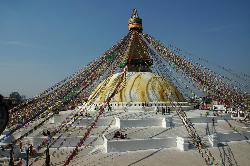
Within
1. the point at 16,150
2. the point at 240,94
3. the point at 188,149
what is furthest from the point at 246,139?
the point at 16,150

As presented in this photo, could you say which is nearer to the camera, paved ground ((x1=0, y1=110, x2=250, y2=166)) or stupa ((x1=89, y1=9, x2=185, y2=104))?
paved ground ((x1=0, y1=110, x2=250, y2=166))

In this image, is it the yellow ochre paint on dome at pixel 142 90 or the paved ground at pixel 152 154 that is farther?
the yellow ochre paint on dome at pixel 142 90

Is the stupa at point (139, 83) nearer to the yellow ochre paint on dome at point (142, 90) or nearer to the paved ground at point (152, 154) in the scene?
the yellow ochre paint on dome at point (142, 90)

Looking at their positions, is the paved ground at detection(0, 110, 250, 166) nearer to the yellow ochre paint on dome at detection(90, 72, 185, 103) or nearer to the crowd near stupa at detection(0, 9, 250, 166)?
the crowd near stupa at detection(0, 9, 250, 166)

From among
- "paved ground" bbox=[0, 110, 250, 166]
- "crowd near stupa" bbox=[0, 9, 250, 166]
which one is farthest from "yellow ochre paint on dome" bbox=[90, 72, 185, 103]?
"paved ground" bbox=[0, 110, 250, 166]

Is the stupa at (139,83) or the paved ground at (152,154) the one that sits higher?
the stupa at (139,83)

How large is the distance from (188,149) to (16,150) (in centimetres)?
682

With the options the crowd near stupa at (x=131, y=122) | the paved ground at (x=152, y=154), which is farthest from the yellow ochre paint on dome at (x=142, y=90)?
the paved ground at (x=152, y=154)

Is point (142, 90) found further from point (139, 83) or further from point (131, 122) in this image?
point (131, 122)

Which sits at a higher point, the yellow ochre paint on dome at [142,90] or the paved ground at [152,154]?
the yellow ochre paint on dome at [142,90]

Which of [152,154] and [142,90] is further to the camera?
[142,90]

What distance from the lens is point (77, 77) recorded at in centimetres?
1556

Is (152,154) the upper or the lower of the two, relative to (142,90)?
lower

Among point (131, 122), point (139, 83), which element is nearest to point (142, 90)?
point (139, 83)
